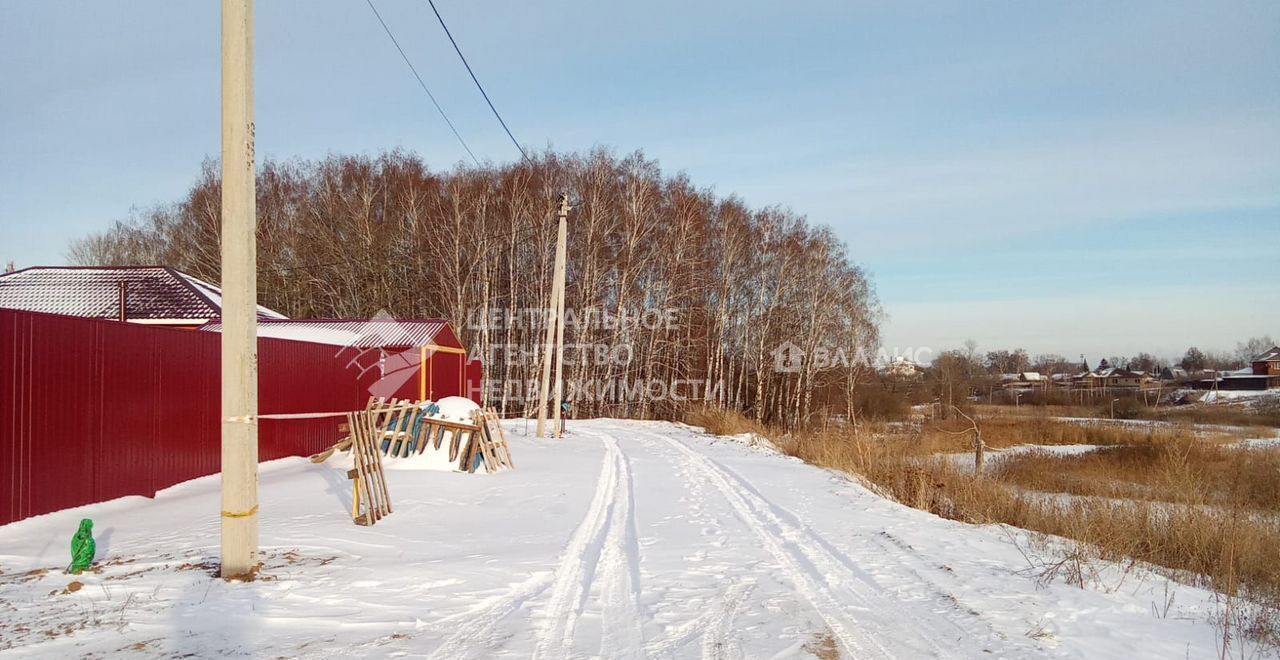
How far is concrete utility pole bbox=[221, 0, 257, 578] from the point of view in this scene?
5.46m

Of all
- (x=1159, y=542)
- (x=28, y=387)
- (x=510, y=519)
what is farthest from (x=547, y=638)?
(x=1159, y=542)

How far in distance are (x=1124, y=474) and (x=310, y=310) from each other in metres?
35.6

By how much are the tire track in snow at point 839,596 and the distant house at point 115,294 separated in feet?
62.4

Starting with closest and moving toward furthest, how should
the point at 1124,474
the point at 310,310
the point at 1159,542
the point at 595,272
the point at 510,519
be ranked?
the point at 1159,542 < the point at 510,519 < the point at 1124,474 < the point at 595,272 < the point at 310,310

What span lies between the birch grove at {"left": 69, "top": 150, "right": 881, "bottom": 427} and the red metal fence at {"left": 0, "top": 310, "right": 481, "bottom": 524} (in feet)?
78.9

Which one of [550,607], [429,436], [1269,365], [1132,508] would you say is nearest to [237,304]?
[550,607]

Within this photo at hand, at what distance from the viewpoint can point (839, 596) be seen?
5.59 meters

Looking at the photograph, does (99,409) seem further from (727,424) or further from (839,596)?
(727,424)

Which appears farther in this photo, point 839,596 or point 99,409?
point 99,409

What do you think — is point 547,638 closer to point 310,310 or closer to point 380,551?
point 380,551

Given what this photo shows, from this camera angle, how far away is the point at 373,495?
8.59 meters

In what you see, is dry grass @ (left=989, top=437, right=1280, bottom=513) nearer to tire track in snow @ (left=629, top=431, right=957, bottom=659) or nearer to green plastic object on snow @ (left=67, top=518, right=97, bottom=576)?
tire track in snow @ (left=629, top=431, right=957, bottom=659)

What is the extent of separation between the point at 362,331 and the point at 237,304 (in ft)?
64.9

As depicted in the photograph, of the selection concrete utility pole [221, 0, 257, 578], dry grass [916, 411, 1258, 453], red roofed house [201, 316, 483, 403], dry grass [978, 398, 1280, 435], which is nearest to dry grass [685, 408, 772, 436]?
dry grass [916, 411, 1258, 453]
